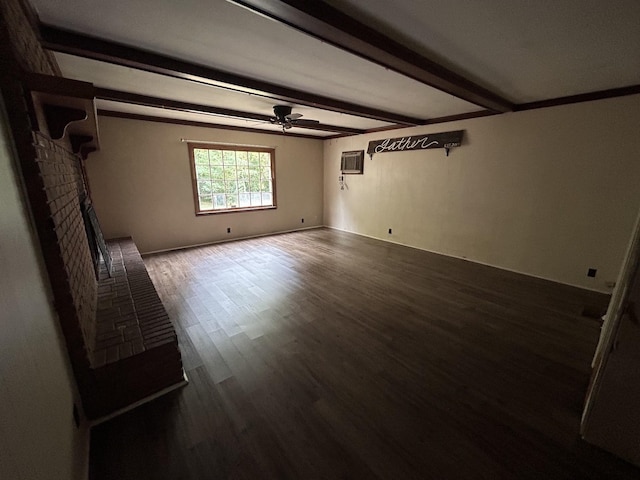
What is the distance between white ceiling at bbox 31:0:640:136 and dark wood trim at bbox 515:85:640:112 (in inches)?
5.4

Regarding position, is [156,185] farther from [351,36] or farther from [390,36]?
[390,36]

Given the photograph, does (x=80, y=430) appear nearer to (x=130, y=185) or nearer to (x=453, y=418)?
(x=453, y=418)

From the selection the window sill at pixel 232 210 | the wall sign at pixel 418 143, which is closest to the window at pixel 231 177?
the window sill at pixel 232 210

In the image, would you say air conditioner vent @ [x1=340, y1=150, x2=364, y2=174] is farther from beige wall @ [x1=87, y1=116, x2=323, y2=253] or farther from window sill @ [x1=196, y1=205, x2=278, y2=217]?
window sill @ [x1=196, y1=205, x2=278, y2=217]

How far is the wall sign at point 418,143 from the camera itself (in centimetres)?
414

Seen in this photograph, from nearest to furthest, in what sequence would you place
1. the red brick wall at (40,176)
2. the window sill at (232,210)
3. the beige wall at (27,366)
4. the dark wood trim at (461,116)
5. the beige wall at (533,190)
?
1. the beige wall at (27,366)
2. the red brick wall at (40,176)
3. the beige wall at (533,190)
4. the dark wood trim at (461,116)
5. the window sill at (232,210)

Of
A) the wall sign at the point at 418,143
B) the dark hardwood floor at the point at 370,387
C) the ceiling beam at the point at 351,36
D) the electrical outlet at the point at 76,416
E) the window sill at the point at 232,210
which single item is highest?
the ceiling beam at the point at 351,36

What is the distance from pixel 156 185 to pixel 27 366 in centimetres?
447

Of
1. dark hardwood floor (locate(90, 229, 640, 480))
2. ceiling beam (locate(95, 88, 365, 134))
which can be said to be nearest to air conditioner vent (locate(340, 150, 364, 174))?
ceiling beam (locate(95, 88, 365, 134))

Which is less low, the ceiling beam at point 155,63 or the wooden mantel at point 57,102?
the ceiling beam at point 155,63

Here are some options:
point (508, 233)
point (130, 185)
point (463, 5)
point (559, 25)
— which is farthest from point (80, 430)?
point (508, 233)

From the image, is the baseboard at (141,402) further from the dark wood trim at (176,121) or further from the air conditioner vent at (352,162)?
the air conditioner vent at (352,162)

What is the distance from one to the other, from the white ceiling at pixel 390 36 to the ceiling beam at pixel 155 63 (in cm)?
7

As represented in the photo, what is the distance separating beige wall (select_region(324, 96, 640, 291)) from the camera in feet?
9.46
